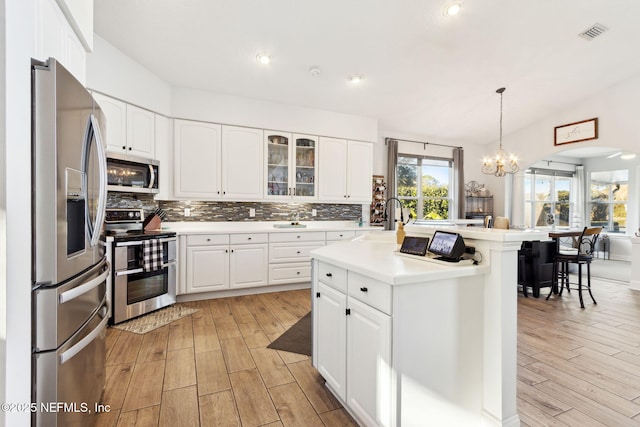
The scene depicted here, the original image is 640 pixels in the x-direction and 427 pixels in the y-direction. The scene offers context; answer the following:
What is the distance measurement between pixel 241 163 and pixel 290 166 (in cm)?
71

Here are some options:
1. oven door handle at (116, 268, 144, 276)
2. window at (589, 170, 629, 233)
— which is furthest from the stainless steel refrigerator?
window at (589, 170, 629, 233)

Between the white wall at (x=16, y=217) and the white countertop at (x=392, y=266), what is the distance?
1316 mm

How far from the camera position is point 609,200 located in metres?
7.96

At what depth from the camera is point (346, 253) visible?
198 centimetres

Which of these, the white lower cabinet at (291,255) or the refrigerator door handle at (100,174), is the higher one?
the refrigerator door handle at (100,174)

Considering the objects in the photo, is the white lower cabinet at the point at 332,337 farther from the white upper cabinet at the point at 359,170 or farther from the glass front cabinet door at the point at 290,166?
the white upper cabinet at the point at 359,170

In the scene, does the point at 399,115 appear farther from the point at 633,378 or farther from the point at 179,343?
the point at 179,343

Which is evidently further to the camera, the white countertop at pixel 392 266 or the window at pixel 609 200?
the window at pixel 609 200

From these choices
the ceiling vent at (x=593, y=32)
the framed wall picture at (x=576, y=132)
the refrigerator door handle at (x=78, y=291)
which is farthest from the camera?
the framed wall picture at (x=576, y=132)

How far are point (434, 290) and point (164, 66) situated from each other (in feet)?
12.1

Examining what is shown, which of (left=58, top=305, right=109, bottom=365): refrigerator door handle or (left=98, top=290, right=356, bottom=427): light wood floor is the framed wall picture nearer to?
(left=98, top=290, right=356, bottom=427): light wood floor

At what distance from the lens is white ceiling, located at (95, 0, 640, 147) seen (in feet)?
9.48

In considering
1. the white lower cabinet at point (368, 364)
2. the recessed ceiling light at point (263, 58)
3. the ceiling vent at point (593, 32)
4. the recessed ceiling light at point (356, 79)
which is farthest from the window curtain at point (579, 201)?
the white lower cabinet at point (368, 364)

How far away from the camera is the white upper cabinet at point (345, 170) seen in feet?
15.7
